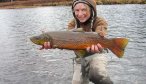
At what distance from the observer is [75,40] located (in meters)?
7.61

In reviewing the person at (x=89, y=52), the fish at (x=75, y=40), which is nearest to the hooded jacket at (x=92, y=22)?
the person at (x=89, y=52)

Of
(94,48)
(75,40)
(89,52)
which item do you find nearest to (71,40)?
(75,40)

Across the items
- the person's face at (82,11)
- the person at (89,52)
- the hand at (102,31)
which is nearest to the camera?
the hand at (102,31)

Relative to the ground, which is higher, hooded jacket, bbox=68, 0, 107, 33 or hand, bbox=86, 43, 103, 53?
hooded jacket, bbox=68, 0, 107, 33

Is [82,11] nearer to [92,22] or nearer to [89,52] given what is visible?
[92,22]

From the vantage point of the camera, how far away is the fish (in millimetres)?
7613

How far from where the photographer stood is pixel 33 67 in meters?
16.1

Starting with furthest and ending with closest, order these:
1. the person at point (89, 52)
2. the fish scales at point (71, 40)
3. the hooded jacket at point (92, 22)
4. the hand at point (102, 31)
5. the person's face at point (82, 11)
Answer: the hooded jacket at point (92, 22) → the person's face at point (82, 11) → the person at point (89, 52) → the hand at point (102, 31) → the fish scales at point (71, 40)

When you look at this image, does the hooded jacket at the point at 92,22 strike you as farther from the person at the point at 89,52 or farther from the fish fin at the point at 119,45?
the fish fin at the point at 119,45

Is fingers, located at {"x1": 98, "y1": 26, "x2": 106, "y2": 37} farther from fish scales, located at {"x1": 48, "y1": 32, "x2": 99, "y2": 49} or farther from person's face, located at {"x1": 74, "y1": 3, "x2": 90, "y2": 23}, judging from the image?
person's face, located at {"x1": 74, "y1": 3, "x2": 90, "y2": 23}

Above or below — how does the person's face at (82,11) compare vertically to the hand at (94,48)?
above

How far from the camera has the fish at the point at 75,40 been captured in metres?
7.61

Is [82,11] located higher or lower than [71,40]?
higher

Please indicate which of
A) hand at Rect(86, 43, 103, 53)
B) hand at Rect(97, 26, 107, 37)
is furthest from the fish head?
hand at Rect(97, 26, 107, 37)
